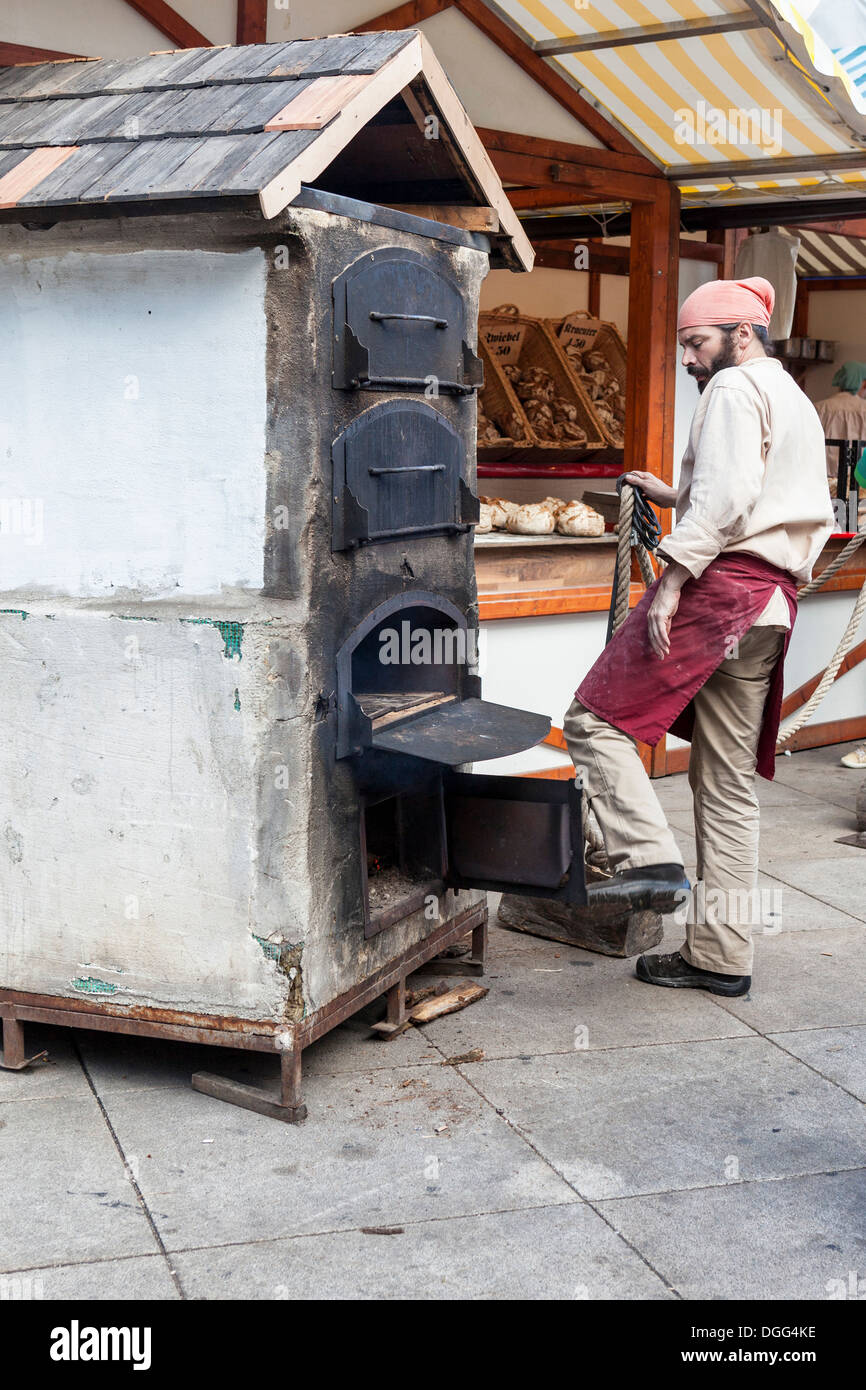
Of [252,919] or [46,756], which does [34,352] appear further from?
[252,919]

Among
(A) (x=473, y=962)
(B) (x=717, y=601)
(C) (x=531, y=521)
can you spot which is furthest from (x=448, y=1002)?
(C) (x=531, y=521)

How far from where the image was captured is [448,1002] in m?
4.40

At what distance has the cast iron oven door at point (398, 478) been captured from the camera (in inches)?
143

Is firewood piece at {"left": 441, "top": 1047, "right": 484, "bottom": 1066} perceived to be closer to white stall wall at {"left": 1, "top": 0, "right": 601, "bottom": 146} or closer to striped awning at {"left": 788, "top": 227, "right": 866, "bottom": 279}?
white stall wall at {"left": 1, "top": 0, "right": 601, "bottom": 146}

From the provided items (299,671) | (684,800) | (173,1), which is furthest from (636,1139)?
(173,1)

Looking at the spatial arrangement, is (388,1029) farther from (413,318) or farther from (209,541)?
(413,318)

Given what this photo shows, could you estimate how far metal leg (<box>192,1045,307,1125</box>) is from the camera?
359cm

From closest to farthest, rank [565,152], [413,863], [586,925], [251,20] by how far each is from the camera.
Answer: [413,863] < [586,925] < [251,20] < [565,152]

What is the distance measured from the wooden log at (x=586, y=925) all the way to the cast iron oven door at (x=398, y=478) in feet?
4.78

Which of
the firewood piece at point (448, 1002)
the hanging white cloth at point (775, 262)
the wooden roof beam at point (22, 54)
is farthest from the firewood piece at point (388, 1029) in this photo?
the hanging white cloth at point (775, 262)

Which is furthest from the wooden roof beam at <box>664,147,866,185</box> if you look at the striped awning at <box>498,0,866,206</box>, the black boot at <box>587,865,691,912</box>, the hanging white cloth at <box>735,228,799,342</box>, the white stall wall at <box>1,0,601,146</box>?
the black boot at <box>587,865,691,912</box>

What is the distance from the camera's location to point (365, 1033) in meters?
4.21

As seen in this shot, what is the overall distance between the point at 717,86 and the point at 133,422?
397cm

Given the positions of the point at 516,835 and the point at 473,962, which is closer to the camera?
the point at 516,835
